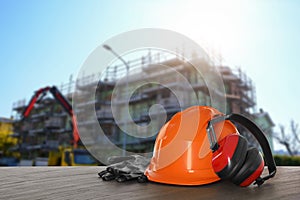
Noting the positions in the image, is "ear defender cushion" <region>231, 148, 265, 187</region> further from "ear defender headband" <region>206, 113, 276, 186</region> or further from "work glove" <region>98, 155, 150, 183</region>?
"work glove" <region>98, 155, 150, 183</region>

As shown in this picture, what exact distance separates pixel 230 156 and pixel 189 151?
5.9 inches

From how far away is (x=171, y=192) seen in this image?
61 cm

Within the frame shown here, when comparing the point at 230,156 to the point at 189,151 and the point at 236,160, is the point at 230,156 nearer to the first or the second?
the point at 236,160

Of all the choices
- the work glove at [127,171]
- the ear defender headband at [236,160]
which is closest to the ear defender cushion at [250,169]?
the ear defender headband at [236,160]

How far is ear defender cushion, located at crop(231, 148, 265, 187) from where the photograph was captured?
603mm

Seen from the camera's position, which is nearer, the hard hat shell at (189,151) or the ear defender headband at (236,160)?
the ear defender headband at (236,160)

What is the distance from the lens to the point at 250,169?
1.99 ft

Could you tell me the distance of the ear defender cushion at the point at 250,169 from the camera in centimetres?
60

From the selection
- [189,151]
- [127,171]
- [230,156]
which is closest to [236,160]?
[230,156]

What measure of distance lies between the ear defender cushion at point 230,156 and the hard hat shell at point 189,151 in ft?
0.20

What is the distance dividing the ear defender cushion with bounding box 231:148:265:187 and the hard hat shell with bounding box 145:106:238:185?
98 millimetres

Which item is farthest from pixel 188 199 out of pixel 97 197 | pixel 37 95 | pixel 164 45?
pixel 37 95

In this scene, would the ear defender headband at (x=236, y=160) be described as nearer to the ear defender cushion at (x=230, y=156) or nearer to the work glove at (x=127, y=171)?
the ear defender cushion at (x=230, y=156)

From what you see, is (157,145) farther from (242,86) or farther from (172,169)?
(242,86)
